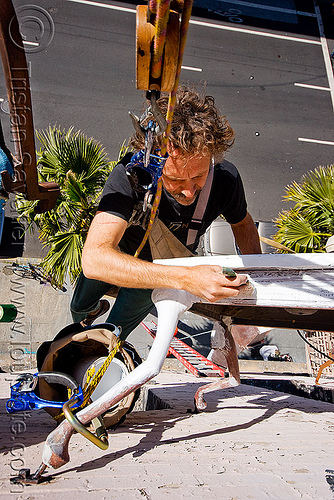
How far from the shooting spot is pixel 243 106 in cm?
1112

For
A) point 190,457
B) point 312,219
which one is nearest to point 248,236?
point 190,457

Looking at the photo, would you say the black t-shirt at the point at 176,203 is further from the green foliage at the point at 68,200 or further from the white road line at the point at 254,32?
the white road line at the point at 254,32

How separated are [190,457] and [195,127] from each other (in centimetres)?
158

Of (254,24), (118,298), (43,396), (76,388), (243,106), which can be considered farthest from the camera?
(254,24)

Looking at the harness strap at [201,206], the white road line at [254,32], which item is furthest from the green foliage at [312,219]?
the white road line at [254,32]

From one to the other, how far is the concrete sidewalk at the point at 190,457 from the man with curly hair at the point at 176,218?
67 cm

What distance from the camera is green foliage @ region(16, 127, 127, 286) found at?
6.02 m

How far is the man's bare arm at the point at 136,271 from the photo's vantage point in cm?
164

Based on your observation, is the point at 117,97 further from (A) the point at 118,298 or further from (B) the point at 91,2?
(A) the point at 118,298

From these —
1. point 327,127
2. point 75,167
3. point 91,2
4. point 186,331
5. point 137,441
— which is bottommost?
point 186,331

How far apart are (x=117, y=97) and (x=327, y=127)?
5.96 meters

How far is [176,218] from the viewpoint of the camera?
241 cm

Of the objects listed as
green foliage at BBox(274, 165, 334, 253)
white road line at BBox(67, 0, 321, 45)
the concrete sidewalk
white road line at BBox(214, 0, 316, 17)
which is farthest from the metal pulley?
white road line at BBox(214, 0, 316, 17)

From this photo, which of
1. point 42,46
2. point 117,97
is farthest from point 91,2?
point 117,97
